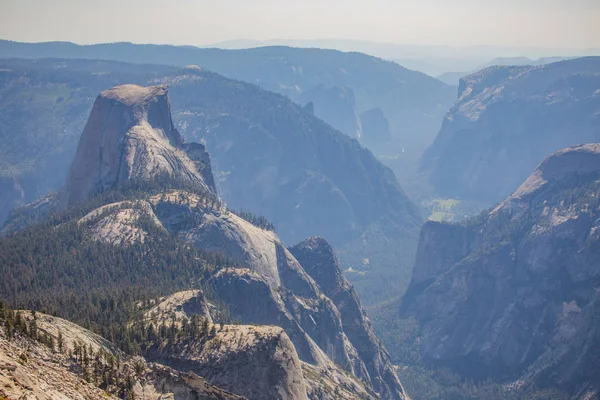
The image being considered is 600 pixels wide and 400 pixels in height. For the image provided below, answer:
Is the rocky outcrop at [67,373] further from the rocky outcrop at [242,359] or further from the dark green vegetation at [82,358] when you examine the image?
the rocky outcrop at [242,359]

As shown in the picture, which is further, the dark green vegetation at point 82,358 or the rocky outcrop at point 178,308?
the rocky outcrop at point 178,308

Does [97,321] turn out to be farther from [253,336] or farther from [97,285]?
[97,285]

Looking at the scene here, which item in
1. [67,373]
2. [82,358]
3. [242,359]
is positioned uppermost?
[67,373]

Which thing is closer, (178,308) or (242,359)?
(242,359)

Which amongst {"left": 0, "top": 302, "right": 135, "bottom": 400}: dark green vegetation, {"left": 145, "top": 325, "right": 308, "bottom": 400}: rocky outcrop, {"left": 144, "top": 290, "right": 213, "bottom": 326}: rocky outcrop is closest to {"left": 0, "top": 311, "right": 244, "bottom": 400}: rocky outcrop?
{"left": 0, "top": 302, "right": 135, "bottom": 400}: dark green vegetation

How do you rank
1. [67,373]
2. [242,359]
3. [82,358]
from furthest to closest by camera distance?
1. [242,359]
2. [82,358]
3. [67,373]

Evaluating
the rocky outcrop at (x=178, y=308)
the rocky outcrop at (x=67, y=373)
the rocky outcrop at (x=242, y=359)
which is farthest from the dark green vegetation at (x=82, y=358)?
the rocky outcrop at (x=178, y=308)

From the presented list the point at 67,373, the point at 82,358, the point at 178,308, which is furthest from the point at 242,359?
the point at 67,373

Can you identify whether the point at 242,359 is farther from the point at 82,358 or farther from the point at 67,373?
the point at 67,373

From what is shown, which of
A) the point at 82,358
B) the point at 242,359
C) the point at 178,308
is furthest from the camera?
the point at 178,308

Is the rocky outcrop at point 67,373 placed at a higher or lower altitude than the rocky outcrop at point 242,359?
higher

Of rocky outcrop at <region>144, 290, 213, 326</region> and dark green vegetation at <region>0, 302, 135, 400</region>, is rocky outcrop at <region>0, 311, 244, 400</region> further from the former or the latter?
rocky outcrop at <region>144, 290, 213, 326</region>
